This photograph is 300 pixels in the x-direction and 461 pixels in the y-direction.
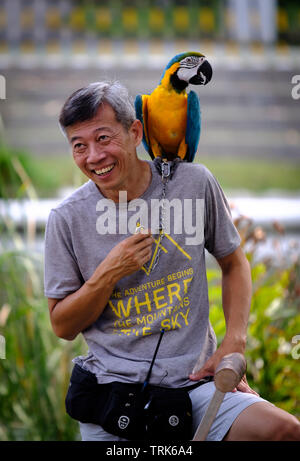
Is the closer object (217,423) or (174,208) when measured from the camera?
(217,423)

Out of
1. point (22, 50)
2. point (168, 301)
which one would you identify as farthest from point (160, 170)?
point (22, 50)

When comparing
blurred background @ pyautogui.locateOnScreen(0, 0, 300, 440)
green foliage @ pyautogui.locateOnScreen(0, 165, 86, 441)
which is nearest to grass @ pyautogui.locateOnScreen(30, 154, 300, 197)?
blurred background @ pyautogui.locateOnScreen(0, 0, 300, 440)

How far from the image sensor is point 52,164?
5504 mm

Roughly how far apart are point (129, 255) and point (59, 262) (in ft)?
0.51

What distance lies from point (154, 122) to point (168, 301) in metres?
0.44

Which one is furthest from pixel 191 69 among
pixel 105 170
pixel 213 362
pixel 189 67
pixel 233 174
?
pixel 233 174

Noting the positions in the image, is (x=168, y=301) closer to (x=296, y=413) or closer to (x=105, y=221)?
(x=105, y=221)

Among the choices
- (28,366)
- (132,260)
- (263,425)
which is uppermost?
(132,260)

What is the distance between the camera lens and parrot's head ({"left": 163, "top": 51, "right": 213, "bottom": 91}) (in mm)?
1192

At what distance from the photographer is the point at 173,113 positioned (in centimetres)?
126

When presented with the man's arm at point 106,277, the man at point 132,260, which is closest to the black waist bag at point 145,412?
the man at point 132,260

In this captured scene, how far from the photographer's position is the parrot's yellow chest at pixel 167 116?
1.25 m

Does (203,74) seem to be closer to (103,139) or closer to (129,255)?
(103,139)

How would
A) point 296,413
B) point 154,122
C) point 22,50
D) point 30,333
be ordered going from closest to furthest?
point 154,122
point 296,413
point 30,333
point 22,50
